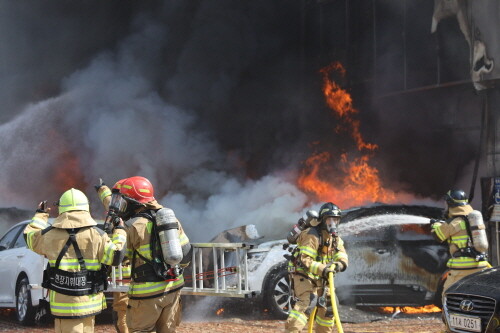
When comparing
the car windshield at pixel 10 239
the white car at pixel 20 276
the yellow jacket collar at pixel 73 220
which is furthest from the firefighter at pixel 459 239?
the car windshield at pixel 10 239

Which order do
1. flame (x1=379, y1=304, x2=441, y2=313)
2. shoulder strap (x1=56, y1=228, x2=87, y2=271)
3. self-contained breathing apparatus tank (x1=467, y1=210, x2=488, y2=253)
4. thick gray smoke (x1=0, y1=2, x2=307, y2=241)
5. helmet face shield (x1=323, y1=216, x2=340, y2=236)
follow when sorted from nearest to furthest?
1. shoulder strap (x1=56, y1=228, x2=87, y2=271)
2. helmet face shield (x1=323, y1=216, x2=340, y2=236)
3. self-contained breathing apparatus tank (x1=467, y1=210, x2=488, y2=253)
4. flame (x1=379, y1=304, x2=441, y2=313)
5. thick gray smoke (x1=0, y1=2, x2=307, y2=241)

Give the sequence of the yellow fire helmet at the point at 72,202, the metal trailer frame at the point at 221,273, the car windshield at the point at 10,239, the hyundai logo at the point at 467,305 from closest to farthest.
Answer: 1. the yellow fire helmet at the point at 72,202
2. the hyundai logo at the point at 467,305
3. the metal trailer frame at the point at 221,273
4. the car windshield at the point at 10,239

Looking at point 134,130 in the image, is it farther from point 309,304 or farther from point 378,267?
point 309,304

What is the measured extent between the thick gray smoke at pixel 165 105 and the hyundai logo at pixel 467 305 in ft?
32.2

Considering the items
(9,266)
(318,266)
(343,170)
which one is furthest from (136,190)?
(343,170)

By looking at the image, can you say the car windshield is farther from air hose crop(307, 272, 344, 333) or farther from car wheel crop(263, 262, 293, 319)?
air hose crop(307, 272, 344, 333)

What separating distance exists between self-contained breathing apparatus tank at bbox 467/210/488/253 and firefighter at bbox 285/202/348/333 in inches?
61.5

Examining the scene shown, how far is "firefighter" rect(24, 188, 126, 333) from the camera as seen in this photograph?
532 cm

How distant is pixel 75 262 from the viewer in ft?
17.5

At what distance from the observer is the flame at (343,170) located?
53.6ft

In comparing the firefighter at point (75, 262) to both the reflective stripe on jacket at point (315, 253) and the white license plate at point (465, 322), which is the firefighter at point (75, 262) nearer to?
the reflective stripe on jacket at point (315, 253)

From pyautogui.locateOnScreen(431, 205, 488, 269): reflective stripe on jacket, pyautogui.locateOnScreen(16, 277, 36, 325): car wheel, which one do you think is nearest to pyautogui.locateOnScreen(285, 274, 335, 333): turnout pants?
pyautogui.locateOnScreen(431, 205, 488, 269): reflective stripe on jacket

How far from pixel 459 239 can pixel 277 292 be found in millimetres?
2660

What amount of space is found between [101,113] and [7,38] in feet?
9.36
